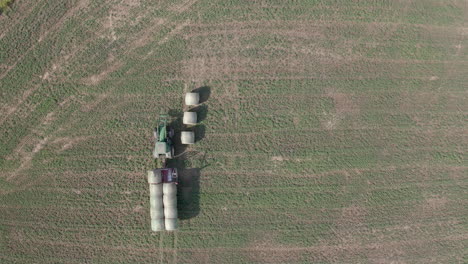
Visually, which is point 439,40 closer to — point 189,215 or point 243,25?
point 243,25

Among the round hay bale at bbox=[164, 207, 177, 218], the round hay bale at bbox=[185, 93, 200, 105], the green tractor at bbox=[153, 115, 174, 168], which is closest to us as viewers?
the green tractor at bbox=[153, 115, 174, 168]

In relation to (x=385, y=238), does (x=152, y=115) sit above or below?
above

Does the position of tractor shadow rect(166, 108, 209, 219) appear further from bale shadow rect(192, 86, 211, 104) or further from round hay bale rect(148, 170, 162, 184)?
bale shadow rect(192, 86, 211, 104)

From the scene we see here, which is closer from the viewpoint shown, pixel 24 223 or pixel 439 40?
pixel 24 223

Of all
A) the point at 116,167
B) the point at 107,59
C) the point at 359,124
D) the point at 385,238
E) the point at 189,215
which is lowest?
the point at 385,238

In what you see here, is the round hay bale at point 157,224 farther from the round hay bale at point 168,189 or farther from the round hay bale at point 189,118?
the round hay bale at point 189,118

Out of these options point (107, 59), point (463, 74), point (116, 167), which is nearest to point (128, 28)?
point (107, 59)

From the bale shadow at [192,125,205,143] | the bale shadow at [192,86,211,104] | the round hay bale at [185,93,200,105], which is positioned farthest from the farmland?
the round hay bale at [185,93,200,105]
